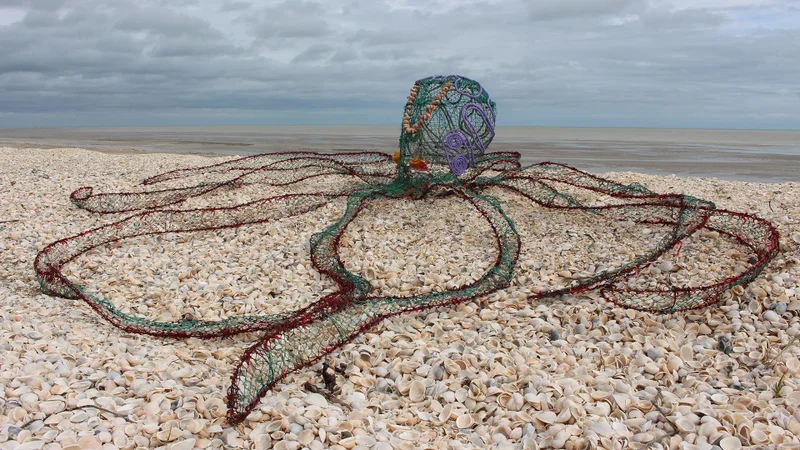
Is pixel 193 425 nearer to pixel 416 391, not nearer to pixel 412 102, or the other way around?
pixel 416 391

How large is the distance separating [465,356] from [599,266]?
71.6 inches

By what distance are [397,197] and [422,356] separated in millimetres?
3222

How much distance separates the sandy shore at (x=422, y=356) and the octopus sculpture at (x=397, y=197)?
0.36ft

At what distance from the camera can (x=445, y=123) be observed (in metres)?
6.23

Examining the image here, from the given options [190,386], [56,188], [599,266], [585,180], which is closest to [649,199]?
[585,180]

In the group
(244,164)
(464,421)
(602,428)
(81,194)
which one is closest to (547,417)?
(602,428)

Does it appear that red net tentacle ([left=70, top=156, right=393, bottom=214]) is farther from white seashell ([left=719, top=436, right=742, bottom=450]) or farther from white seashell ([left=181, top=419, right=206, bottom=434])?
white seashell ([left=719, top=436, right=742, bottom=450])

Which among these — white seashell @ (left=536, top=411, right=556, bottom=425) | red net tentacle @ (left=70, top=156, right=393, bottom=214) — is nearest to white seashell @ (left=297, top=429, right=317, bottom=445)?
white seashell @ (left=536, top=411, right=556, bottom=425)

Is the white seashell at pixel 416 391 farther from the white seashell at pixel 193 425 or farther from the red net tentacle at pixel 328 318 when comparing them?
the white seashell at pixel 193 425

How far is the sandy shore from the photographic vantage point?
2.46 m

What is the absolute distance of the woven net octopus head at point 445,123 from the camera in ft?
20.2

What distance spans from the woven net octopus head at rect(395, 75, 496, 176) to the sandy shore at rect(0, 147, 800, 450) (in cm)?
114

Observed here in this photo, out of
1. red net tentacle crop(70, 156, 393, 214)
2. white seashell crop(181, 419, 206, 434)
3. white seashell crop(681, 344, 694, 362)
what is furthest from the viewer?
red net tentacle crop(70, 156, 393, 214)

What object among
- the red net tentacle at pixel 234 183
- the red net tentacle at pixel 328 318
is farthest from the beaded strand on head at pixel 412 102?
the red net tentacle at pixel 328 318
